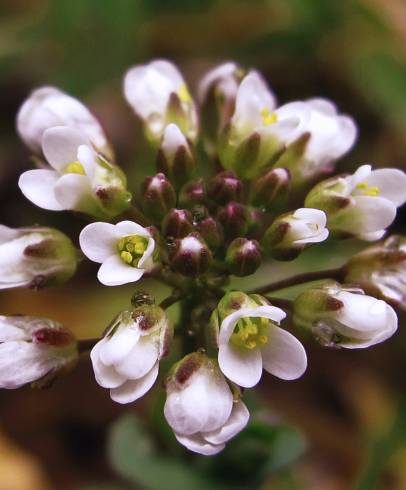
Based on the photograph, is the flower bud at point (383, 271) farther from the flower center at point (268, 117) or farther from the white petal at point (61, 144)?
the white petal at point (61, 144)

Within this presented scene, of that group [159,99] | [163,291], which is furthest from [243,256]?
[163,291]

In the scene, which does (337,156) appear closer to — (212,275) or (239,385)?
(212,275)

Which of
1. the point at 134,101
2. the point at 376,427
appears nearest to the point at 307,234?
the point at 134,101

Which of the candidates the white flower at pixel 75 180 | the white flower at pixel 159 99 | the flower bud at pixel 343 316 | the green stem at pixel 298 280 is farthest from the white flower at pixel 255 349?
the white flower at pixel 159 99

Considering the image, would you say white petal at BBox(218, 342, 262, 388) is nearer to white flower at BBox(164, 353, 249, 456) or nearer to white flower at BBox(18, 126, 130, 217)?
white flower at BBox(164, 353, 249, 456)

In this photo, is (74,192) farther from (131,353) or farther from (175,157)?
(131,353)

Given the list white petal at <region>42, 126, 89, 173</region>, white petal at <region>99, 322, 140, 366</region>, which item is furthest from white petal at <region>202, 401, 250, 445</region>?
white petal at <region>42, 126, 89, 173</region>
